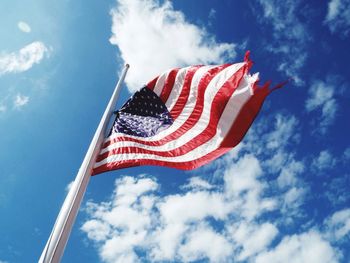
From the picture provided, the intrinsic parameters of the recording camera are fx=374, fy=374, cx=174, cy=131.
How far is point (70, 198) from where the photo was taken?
6.63m

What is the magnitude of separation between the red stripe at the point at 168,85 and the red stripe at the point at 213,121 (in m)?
1.81

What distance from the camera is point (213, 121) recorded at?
9078mm

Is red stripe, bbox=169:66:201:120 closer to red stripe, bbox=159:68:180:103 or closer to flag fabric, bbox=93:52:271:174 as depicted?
flag fabric, bbox=93:52:271:174

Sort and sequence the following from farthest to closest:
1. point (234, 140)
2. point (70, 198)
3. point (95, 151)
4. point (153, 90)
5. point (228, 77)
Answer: point (153, 90)
point (228, 77)
point (234, 140)
point (95, 151)
point (70, 198)

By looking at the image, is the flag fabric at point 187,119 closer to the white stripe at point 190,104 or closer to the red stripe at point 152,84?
the white stripe at point 190,104

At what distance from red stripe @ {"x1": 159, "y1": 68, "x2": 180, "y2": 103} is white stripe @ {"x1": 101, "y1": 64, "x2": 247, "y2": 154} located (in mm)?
1367

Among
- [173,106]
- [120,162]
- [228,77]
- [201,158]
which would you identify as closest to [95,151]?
[120,162]

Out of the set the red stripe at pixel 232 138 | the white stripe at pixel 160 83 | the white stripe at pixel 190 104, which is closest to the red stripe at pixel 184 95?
the white stripe at pixel 190 104

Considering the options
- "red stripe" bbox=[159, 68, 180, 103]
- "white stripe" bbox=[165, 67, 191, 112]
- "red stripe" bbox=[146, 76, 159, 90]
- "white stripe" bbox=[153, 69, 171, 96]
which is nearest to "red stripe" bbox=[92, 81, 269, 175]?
"white stripe" bbox=[165, 67, 191, 112]

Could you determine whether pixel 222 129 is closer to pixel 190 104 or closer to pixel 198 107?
pixel 198 107

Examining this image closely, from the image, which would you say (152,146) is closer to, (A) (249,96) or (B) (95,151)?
(B) (95,151)

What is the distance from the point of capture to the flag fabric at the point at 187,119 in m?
8.45

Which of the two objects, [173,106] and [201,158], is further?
[173,106]

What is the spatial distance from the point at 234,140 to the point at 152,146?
1948 millimetres
